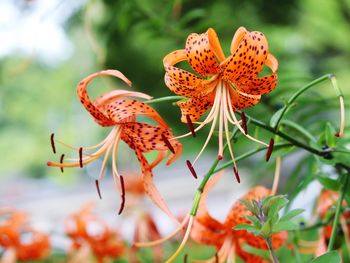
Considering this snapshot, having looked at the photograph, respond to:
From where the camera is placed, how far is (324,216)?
2.33 ft

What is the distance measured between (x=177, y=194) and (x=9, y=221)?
7.09 metres

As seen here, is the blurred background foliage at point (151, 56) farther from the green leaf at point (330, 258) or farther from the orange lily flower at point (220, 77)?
the green leaf at point (330, 258)

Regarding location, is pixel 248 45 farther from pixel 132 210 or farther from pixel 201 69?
pixel 132 210

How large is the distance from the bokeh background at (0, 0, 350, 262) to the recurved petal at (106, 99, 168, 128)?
151mm

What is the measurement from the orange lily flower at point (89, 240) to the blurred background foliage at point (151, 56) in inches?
11.7

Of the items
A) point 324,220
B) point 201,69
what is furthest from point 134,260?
point 201,69

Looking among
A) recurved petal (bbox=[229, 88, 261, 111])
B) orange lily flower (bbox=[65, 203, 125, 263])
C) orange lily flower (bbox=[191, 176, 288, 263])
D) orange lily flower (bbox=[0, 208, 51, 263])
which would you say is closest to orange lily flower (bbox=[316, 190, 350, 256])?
orange lily flower (bbox=[191, 176, 288, 263])

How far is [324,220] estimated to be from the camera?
69 cm

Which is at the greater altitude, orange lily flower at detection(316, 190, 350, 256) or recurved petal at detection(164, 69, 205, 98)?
recurved petal at detection(164, 69, 205, 98)

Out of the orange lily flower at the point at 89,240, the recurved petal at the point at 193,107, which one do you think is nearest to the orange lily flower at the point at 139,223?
the orange lily flower at the point at 89,240

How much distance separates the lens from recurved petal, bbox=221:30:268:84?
1.66 ft

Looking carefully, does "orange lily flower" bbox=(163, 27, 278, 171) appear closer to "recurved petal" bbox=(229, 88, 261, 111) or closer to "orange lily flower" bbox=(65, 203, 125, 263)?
"recurved petal" bbox=(229, 88, 261, 111)

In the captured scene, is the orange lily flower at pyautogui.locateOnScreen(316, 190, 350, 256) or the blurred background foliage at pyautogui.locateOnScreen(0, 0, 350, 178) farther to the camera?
the blurred background foliage at pyautogui.locateOnScreen(0, 0, 350, 178)

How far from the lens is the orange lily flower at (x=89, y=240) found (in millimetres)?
1116
